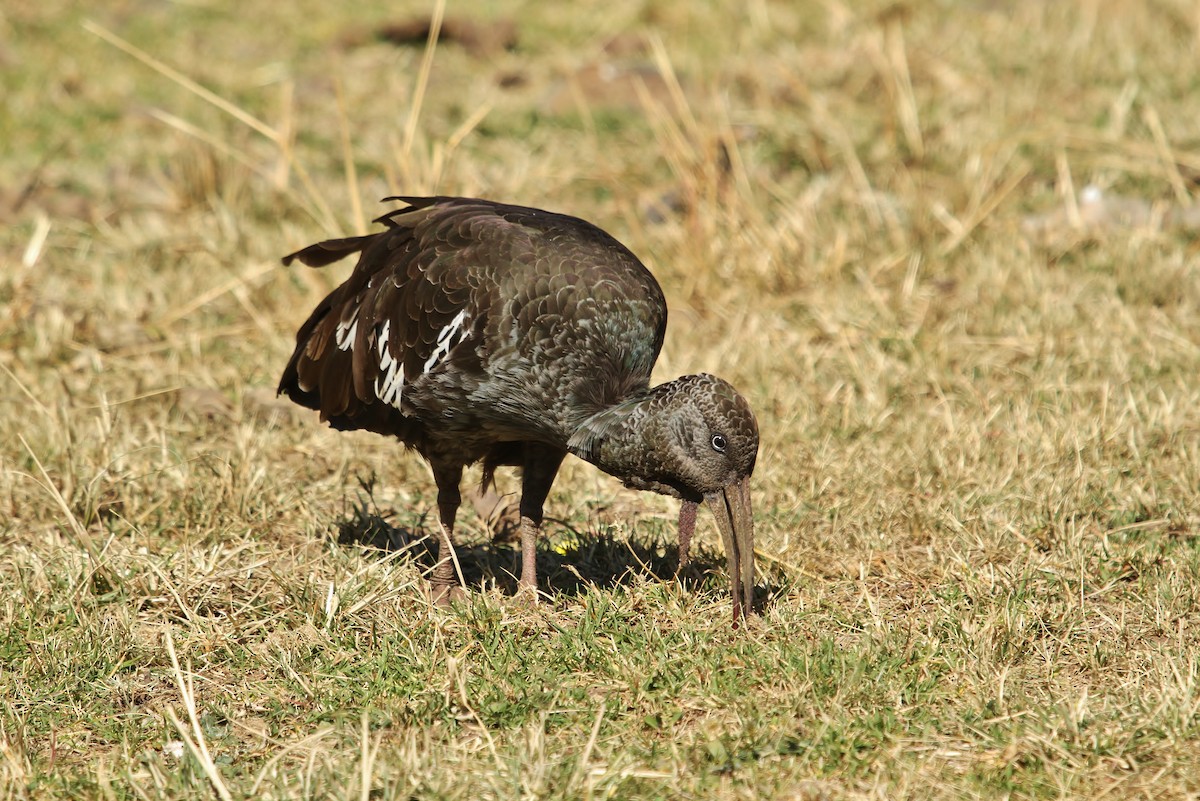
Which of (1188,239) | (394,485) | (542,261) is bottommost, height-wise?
(394,485)

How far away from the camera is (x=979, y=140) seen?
847 cm

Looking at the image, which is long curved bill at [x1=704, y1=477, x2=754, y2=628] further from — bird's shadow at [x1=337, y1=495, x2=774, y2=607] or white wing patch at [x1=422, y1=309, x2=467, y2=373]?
white wing patch at [x1=422, y1=309, x2=467, y2=373]

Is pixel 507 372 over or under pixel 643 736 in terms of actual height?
over

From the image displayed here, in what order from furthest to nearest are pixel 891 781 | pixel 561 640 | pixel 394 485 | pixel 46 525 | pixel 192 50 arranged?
pixel 192 50 < pixel 394 485 < pixel 46 525 < pixel 561 640 < pixel 891 781

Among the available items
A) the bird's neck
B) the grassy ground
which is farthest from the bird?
the grassy ground

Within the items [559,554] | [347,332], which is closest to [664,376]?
[559,554]

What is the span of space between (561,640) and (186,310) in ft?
10.9

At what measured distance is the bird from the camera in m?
4.17

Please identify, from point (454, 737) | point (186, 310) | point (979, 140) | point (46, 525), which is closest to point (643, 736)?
point (454, 737)

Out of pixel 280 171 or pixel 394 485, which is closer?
pixel 394 485

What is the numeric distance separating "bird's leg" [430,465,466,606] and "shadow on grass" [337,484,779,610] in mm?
66

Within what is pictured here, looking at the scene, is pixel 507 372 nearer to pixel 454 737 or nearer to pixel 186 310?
pixel 454 737

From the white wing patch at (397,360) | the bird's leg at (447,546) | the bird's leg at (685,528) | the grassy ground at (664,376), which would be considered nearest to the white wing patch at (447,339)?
the white wing patch at (397,360)

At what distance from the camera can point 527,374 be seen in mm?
4355
